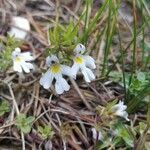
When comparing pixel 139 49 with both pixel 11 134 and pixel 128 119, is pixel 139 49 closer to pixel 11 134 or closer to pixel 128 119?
pixel 128 119

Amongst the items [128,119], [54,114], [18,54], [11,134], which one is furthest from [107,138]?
[18,54]

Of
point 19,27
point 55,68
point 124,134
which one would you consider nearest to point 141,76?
point 124,134

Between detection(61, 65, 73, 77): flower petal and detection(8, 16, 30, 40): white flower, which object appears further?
detection(8, 16, 30, 40): white flower


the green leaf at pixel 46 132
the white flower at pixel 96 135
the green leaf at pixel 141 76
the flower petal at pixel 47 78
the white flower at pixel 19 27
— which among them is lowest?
the white flower at pixel 96 135

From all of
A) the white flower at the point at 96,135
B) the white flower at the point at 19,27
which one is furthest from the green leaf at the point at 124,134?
the white flower at the point at 19,27

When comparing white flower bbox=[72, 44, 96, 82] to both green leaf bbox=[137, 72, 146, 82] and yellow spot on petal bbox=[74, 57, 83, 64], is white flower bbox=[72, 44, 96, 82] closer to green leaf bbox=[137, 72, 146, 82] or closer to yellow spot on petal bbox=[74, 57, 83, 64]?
yellow spot on petal bbox=[74, 57, 83, 64]

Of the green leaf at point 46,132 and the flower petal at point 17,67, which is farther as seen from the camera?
the flower petal at point 17,67

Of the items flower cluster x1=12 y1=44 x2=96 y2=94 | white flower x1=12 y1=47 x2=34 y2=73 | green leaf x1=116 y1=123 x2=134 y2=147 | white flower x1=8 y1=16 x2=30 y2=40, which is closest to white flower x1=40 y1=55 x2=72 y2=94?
flower cluster x1=12 y1=44 x2=96 y2=94

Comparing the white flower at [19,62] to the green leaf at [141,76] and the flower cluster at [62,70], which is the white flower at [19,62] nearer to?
the flower cluster at [62,70]

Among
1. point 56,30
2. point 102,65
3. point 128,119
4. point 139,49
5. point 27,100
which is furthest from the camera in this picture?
point 139,49
